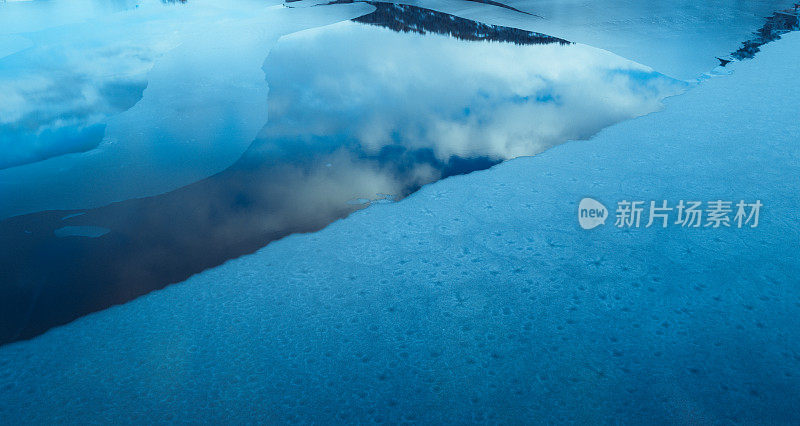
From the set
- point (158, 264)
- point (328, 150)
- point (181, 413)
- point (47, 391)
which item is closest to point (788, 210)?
point (328, 150)

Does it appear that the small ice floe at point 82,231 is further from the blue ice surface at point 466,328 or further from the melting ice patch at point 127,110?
the blue ice surface at point 466,328

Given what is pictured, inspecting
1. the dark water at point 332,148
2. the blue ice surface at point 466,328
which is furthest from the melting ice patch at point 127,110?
the blue ice surface at point 466,328

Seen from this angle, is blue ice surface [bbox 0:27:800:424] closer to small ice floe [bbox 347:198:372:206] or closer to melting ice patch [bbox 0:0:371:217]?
small ice floe [bbox 347:198:372:206]

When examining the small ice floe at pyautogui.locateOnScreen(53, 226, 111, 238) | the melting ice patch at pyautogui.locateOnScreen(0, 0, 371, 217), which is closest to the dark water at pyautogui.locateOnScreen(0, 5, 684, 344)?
the small ice floe at pyautogui.locateOnScreen(53, 226, 111, 238)

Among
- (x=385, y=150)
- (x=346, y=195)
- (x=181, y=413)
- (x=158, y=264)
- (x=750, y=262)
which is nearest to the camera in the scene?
(x=181, y=413)

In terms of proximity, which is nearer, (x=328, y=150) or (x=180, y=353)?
(x=180, y=353)

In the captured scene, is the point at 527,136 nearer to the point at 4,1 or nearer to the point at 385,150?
the point at 385,150

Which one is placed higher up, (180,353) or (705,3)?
(705,3)
